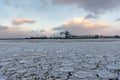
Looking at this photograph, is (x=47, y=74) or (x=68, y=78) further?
(x=47, y=74)

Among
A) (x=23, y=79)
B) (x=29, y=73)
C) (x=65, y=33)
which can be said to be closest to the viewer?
(x=23, y=79)

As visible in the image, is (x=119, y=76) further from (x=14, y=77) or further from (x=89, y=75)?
(x=14, y=77)

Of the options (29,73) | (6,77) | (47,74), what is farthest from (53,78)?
(6,77)

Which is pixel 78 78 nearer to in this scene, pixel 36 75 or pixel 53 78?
pixel 53 78

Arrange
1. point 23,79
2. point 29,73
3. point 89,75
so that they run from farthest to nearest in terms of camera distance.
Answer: point 29,73 → point 89,75 → point 23,79

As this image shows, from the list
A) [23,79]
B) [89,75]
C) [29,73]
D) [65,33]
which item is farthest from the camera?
[65,33]

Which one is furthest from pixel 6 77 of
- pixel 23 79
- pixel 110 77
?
pixel 110 77

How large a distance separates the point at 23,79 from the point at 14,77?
277 millimetres

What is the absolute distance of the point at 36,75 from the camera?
3.65 metres

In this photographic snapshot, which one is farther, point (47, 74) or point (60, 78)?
point (47, 74)

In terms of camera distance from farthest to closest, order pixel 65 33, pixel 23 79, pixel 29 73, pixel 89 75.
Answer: pixel 65 33 → pixel 29 73 → pixel 89 75 → pixel 23 79

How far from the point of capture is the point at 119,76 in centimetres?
344

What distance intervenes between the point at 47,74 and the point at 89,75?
2.89 ft

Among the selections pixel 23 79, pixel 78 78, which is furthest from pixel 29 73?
pixel 78 78
